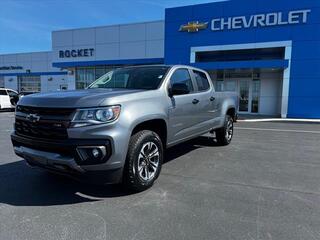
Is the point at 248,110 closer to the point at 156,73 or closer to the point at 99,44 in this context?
the point at 99,44

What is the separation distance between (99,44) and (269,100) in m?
15.5

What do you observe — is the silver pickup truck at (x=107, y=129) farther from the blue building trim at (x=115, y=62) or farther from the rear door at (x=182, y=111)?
the blue building trim at (x=115, y=62)

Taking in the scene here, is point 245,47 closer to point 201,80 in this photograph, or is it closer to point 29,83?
point 201,80

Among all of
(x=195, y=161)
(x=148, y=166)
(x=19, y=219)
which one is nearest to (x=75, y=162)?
(x=19, y=219)

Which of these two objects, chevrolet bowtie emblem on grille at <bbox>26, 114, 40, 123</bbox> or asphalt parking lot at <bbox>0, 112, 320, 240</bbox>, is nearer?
asphalt parking lot at <bbox>0, 112, 320, 240</bbox>

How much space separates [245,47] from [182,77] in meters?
15.1

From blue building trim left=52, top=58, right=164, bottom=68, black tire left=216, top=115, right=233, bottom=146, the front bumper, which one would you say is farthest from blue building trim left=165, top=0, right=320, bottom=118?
the front bumper

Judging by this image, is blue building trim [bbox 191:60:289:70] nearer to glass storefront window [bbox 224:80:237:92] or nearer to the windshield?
glass storefront window [bbox 224:80:237:92]

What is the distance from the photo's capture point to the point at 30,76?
4609cm

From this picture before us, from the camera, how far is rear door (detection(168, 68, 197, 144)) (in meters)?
4.90

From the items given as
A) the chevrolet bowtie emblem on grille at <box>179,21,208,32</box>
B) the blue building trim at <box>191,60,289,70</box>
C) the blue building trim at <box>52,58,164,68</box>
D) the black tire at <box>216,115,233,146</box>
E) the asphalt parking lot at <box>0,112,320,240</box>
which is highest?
the chevrolet bowtie emblem on grille at <box>179,21,208,32</box>

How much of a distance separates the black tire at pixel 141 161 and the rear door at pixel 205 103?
5.88 feet

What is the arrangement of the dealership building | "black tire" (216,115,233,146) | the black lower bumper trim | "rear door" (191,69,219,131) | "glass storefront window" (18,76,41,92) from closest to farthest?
the black lower bumper trim → "rear door" (191,69,219,131) → "black tire" (216,115,233,146) → the dealership building → "glass storefront window" (18,76,41,92)

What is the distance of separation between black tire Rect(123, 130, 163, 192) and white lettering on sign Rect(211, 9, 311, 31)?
16794 mm
